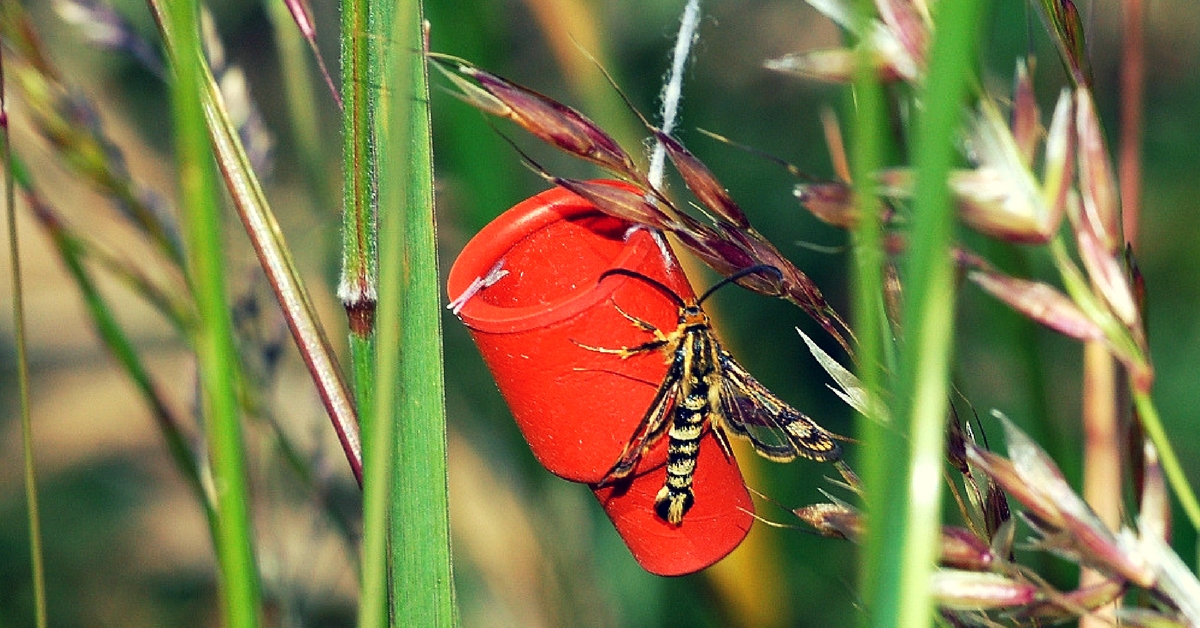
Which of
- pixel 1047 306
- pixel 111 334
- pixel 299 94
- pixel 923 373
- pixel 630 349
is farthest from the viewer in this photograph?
pixel 299 94

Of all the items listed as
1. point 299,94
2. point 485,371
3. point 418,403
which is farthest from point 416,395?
point 485,371

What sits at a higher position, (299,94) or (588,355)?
(299,94)

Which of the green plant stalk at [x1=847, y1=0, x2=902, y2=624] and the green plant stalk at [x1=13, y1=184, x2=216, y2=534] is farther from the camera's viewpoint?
the green plant stalk at [x1=13, y1=184, x2=216, y2=534]

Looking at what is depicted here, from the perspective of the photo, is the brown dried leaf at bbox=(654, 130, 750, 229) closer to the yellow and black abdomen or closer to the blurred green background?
the yellow and black abdomen

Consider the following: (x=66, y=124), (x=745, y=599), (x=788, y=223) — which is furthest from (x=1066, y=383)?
(x=66, y=124)

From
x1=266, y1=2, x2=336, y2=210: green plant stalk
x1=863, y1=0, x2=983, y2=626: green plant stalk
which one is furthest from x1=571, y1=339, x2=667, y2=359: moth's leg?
x1=266, y1=2, x2=336, y2=210: green plant stalk

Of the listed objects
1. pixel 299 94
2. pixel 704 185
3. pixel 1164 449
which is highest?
pixel 299 94

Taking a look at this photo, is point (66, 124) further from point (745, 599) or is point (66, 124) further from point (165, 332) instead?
point (165, 332)

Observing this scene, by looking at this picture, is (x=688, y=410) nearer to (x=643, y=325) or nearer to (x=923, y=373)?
(x=643, y=325)

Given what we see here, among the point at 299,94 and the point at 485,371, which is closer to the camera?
the point at 299,94
